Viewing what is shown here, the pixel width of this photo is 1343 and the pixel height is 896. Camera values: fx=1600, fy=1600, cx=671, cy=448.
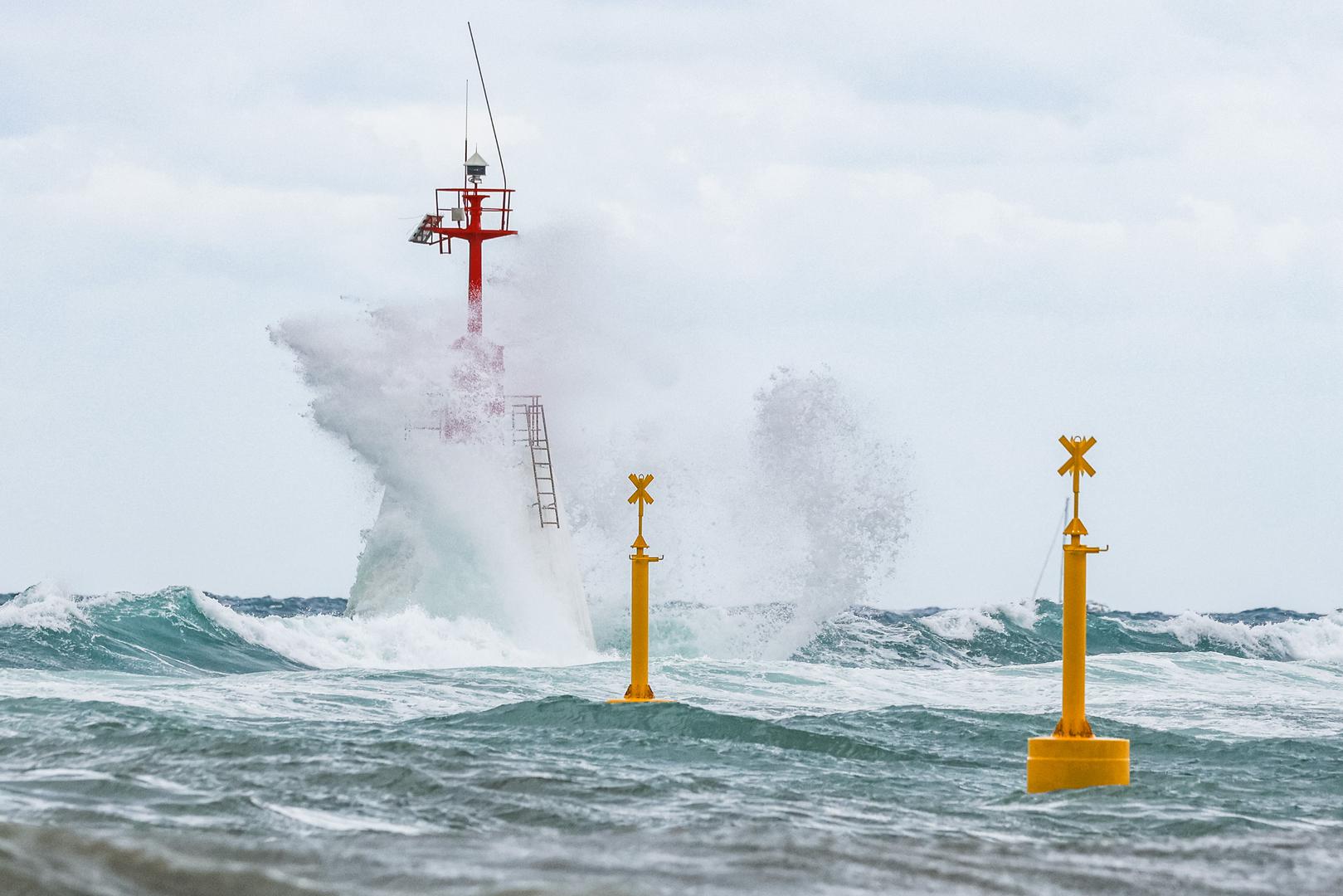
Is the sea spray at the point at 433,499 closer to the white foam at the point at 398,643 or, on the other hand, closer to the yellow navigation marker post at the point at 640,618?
the white foam at the point at 398,643

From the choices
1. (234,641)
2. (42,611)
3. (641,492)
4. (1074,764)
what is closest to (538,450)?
(234,641)

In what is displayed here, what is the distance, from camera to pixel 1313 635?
33.3 metres

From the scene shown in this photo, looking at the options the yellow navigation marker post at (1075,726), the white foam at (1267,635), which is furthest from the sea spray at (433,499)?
the white foam at (1267,635)

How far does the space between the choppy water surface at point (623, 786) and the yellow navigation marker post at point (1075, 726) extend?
0.59 ft

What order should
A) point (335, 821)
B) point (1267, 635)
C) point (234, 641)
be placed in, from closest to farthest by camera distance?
1. point (335, 821)
2. point (234, 641)
3. point (1267, 635)

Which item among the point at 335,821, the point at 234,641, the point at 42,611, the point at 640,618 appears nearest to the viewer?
the point at 335,821

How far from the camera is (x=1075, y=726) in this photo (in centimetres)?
853

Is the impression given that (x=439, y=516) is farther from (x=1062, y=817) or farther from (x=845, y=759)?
(x=1062, y=817)

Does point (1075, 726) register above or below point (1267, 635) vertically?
above

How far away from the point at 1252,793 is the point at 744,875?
4485 millimetres

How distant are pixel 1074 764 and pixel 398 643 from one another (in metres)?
12.4

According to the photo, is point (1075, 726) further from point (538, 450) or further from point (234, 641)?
point (234, 641)

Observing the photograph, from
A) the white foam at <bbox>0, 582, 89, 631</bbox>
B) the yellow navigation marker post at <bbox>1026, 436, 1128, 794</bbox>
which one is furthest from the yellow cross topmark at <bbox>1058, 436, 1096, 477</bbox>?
the white foam at <bbox>0, 582, 89, 631</bbox>

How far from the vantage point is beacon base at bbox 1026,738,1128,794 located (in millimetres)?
8555
